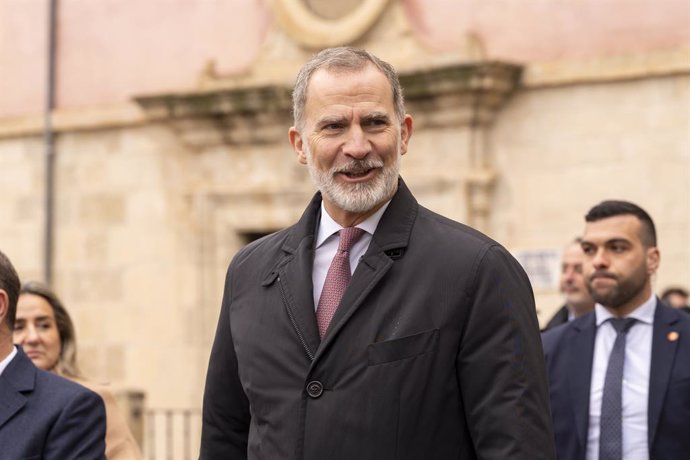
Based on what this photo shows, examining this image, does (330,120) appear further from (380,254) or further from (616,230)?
(616,230)

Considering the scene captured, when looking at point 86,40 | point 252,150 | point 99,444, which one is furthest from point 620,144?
point 99,444

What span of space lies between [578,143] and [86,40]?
215 inches

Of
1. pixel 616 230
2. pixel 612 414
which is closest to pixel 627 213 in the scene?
pixel 616 230

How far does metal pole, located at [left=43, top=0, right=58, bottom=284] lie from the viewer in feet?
49.6

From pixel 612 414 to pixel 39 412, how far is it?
235 centimetres

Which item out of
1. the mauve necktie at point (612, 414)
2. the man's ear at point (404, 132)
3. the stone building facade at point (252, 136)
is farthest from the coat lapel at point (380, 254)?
the stone building facade at point (252, 136)

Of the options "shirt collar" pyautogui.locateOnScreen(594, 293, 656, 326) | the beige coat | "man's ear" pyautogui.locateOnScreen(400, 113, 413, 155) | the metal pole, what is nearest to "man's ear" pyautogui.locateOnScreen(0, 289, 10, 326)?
"man's ear" pyautogui.locateOnScreen(400, 113, 413, 155)

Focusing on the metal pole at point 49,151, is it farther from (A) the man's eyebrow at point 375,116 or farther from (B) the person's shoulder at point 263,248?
(A) the man's eyebrow at point 375,116

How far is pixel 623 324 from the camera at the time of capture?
19.8ft

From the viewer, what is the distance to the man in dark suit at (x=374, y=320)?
3.59 meters

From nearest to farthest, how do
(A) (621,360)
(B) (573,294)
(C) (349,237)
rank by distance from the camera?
(C) (349,237), (A) (621,360), (B) (573,294)

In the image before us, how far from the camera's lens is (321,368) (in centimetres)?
366

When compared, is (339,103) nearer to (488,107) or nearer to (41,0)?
(488,107)

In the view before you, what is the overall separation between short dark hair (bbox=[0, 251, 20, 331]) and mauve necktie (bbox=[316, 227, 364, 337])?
1.09 metres
